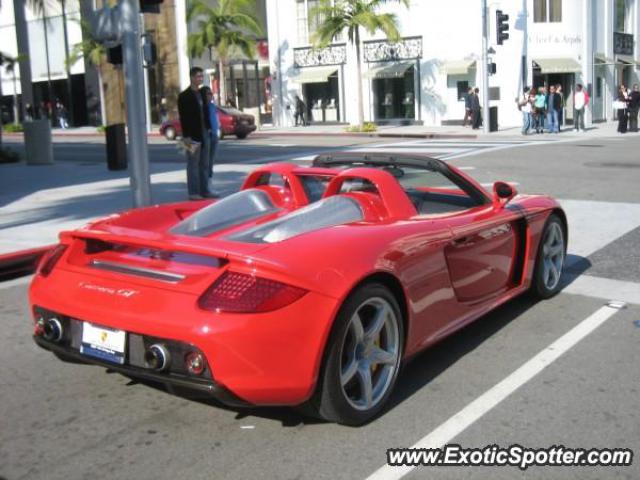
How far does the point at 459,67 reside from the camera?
A: 36.5m

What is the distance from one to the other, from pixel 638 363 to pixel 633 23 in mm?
41250

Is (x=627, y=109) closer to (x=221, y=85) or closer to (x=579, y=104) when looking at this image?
(x=579, y=104)

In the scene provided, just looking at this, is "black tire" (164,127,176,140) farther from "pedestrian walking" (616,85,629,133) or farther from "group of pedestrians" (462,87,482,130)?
"pedestrian walking" (616,85,629,133)

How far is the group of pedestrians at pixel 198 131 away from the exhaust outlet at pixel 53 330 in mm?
7650

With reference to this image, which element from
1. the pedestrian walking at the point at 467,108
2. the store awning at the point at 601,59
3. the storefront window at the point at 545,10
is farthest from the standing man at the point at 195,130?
the store awning at the point at 601,59

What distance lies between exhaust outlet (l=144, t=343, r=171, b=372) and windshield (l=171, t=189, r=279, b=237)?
47.0 inches

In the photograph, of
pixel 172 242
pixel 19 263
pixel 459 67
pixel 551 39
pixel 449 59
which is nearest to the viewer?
pixel 172 242

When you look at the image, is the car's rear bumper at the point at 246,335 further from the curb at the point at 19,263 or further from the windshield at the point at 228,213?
the curb at the point at 19,263

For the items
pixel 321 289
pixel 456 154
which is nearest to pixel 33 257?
pixel 321 289

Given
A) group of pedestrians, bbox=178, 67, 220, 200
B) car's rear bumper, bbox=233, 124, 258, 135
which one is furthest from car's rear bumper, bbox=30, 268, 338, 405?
car's rear bumper, bbox=233, 124, 258, 135

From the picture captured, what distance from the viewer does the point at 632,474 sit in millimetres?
3314

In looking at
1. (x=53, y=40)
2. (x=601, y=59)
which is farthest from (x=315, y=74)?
(x=53, y=40)

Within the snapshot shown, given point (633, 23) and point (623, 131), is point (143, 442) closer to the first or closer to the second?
point (623, 131)

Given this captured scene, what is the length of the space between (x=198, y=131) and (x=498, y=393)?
8155 millimetres
